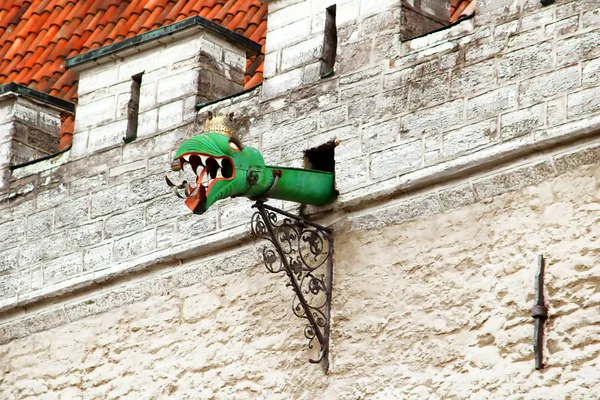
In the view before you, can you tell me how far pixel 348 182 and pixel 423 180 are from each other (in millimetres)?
461

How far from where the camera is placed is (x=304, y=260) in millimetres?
9242

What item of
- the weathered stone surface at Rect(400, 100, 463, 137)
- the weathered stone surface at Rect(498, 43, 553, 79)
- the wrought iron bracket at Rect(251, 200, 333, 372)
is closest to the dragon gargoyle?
the wrought iron bracket at Rect(251, 200, 333, 372)

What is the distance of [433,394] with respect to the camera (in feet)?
27.7

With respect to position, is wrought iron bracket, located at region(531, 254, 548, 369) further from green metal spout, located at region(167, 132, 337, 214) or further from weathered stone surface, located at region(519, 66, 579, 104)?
green metal spout, located at region(167, 132, 337, 214)

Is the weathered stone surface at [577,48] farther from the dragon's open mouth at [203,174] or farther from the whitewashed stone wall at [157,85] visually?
the whitewashed stone wall at [157,85]

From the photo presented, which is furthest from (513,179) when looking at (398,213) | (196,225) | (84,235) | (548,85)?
(84,235)

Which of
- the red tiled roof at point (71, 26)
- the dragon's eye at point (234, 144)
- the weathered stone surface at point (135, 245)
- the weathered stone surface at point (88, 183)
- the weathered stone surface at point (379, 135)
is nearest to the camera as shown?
the dragon's eye at point (234, 144)

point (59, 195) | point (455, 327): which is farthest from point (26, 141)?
point (455, 327)

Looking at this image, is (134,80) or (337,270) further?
(134,80)

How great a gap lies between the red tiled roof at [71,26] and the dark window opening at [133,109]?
2.89ft

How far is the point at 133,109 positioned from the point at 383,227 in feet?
6.29

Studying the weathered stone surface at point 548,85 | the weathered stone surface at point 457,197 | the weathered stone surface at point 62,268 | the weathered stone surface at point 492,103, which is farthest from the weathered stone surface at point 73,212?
the weathered stone surface at point 548,85

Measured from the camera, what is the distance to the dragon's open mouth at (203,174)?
8656 millimetres

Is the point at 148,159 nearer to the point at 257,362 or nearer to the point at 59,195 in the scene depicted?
the point at 59,195
